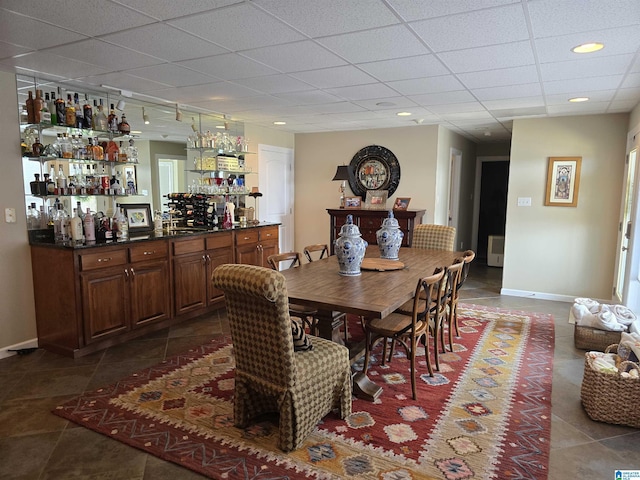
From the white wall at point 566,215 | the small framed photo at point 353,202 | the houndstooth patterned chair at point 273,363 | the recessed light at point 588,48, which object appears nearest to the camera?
the houndstooth patterned chair at point 273,363

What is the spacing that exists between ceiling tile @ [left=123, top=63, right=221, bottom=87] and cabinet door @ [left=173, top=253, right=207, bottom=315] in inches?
66.0

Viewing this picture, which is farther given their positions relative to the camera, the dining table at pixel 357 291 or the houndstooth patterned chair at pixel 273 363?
the dining table at pixel 357 291

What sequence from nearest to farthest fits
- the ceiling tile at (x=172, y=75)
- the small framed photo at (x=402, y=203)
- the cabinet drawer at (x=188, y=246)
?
the ceiling tile at (x=172, y=75), the cabinet drawer at (x=188, y=246), the small framed photo at (x=402, y=203)

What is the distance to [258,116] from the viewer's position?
539 cm

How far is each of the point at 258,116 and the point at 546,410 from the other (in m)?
4.44

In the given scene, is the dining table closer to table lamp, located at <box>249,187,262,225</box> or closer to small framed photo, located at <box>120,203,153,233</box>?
small framed photo, located at <box>120,203,153,233</box>

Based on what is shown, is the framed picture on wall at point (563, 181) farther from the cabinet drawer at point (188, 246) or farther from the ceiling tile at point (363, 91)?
the cabinet drawer at point (188, 246)

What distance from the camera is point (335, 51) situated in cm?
281

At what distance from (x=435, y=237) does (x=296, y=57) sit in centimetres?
265

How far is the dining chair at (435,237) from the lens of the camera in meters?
4.68

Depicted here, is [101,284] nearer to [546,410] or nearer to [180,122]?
[180,122]

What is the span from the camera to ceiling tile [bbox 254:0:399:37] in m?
2.09

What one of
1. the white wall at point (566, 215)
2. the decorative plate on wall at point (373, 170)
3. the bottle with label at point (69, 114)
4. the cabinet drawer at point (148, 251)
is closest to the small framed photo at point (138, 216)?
the cabinet drawer at point (148, 251)

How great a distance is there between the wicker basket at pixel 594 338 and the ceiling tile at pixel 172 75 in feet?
12.6
